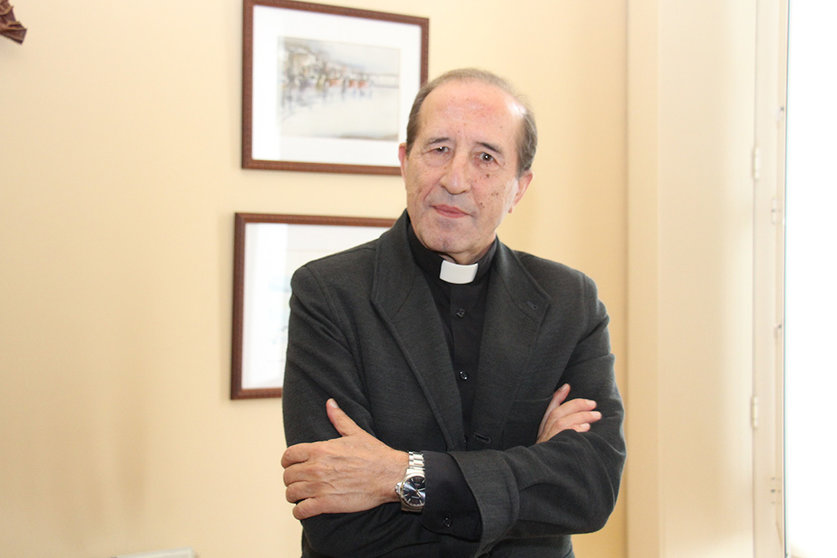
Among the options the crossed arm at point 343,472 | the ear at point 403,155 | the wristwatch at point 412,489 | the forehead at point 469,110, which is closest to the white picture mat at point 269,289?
the ear at point 403,155

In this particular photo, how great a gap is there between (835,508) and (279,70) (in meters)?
2.25

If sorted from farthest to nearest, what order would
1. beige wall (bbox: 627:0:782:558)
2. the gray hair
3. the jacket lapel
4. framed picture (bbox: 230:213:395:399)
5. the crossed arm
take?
beige wall (bbox: 627:0:782:558) < framed picture (bbox: 230:213:395:399) < the gray hair < the jacket lapel < the crossed arm

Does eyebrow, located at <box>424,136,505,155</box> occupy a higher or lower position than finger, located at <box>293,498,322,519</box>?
higher

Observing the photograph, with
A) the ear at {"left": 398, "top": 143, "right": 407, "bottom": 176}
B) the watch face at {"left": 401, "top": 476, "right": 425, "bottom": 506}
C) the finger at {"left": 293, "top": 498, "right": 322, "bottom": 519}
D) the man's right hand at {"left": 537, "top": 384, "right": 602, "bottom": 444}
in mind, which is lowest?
the finger at {"left": 293, "top": 498, "right": 322, "bottom": 519}

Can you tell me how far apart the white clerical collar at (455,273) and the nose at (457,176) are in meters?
0.19

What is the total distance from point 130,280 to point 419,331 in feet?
3.79

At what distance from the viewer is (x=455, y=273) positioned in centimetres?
177

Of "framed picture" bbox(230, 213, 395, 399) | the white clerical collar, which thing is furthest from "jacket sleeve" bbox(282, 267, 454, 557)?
"framed picture" bbox(230, 213, 395, 399)

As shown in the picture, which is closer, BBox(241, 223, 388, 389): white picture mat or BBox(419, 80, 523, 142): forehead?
BBox(419, 80, 523, 142): forehead

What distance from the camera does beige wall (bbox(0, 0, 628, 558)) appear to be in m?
2.26

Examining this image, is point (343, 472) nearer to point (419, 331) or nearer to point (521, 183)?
point (419, 331)

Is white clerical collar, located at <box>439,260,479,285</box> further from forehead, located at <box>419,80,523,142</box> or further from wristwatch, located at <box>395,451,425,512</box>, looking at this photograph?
wristwatch, located at <box>395,451,425,512</box>

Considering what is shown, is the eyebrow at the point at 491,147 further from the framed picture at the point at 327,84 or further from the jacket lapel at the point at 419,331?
the framed picture at the point at 327,84

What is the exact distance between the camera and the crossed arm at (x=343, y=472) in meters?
1.42
